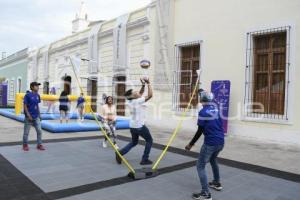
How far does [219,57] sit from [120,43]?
6.58 metres

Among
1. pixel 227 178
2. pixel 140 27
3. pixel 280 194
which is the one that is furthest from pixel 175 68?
pixel 280 194

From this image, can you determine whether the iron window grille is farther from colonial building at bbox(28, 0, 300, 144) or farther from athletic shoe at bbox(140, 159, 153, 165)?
athletic shoe at bbox(140, 159, 153, 165)

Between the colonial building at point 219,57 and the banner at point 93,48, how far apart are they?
2.84 feet

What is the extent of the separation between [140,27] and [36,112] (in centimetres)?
911

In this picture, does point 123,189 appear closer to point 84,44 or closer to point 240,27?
point 240,27

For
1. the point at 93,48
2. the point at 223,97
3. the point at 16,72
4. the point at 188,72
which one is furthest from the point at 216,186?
the point at 16,72

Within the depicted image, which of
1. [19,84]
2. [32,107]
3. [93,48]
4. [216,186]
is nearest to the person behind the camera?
[216,186]

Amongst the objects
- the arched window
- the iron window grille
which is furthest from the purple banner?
the arched window

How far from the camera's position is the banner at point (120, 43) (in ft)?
53.8

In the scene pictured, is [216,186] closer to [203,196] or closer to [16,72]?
[203,196]

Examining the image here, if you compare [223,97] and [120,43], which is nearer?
[223,97]

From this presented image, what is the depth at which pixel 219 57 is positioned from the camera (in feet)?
38.5

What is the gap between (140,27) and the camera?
51.2 ft

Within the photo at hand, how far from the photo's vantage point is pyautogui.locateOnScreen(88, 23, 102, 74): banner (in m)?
18.8
